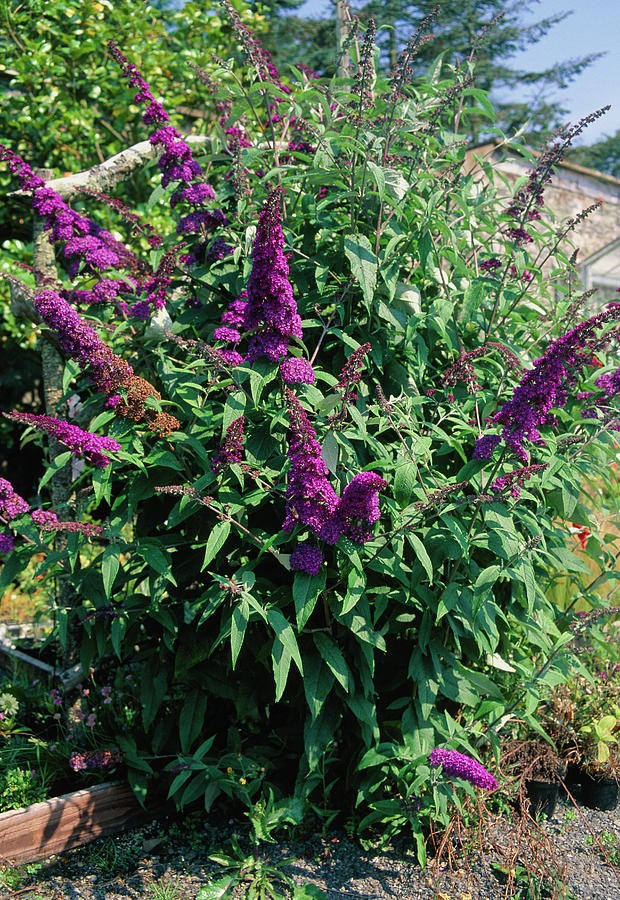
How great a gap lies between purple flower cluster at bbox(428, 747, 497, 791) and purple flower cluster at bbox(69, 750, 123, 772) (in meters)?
1.33

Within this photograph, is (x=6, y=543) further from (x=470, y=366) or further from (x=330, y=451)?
(x=470, y=366)

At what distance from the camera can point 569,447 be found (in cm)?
269

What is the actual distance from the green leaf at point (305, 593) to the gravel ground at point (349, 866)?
3.42 ft

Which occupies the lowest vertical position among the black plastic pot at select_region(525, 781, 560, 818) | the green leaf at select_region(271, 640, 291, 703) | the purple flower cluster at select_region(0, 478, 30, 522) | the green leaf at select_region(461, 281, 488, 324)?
the black plastic pot at select_region(525, 781, 560, 818)

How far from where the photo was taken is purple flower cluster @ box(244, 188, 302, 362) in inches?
83.4

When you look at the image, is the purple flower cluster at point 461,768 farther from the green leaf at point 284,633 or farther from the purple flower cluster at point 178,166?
the purple flower cluster at point 178,166

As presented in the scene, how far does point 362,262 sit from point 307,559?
3.30ft

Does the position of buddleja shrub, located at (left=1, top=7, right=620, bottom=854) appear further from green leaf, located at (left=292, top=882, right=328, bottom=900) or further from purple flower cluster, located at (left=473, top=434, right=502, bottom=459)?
green leaf, located at (left=292, top=882, right=328, bottom=900)

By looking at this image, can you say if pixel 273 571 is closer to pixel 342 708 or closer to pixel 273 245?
pixel 342 708

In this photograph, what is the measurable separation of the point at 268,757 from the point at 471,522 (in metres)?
1.27

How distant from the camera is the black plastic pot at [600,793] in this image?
3.17 metres

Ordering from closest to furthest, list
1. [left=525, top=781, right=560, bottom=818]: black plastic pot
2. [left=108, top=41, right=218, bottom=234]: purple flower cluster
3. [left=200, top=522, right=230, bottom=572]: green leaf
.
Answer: [left=200, top=522, right=230, bottom=572]: green leaf
[left=108, top=41, right=218, bottom=234]: purple flower cluster
[left=525, top=781, right=560, bottom=818]: black plastic pot

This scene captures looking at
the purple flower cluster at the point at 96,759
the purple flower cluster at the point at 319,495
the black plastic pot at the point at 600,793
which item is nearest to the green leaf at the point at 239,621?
the purple flower cluster at the point at 319,495

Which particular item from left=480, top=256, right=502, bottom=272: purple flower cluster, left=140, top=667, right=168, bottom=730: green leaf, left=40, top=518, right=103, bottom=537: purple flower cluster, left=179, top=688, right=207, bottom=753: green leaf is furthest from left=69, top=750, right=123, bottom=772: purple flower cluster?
left=480, top=256, right=502, bottom=272: purple flower cluster
